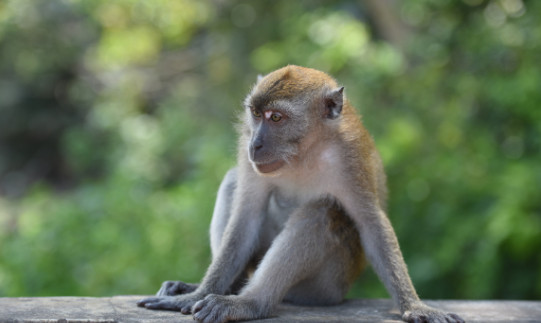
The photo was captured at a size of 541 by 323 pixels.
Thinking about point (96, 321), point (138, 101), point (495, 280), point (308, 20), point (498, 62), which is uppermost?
point (138, 101)

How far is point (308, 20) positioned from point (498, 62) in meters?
2.72

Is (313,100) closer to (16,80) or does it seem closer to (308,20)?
(308,20)

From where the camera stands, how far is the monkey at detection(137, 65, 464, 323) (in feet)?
13.8

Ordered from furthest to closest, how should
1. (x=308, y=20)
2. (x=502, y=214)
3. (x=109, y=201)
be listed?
(x=308, y=20) < (x=109, y=201) < (x=502, y=214)

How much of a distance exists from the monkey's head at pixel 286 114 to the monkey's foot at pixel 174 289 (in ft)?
3.61

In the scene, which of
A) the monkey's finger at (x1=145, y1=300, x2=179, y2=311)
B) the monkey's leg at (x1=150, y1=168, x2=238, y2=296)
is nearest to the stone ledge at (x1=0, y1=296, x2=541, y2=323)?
Result: the monkey's finger at (x1=145, y1=300, x2=179, y2=311)

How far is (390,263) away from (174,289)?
59.5 inches

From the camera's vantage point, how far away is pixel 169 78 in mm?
17406

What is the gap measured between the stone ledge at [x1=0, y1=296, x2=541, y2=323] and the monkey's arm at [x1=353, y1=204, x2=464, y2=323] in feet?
0.61

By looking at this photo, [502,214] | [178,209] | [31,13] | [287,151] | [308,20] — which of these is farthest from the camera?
[31,13]

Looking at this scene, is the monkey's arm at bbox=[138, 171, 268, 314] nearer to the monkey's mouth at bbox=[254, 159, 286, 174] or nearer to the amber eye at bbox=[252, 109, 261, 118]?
the monkey's mouth at bbox=[254, 159, 286, 174]

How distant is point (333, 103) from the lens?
14.6ft

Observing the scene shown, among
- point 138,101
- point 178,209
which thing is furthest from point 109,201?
point 138,101

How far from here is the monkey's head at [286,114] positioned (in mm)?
4273
